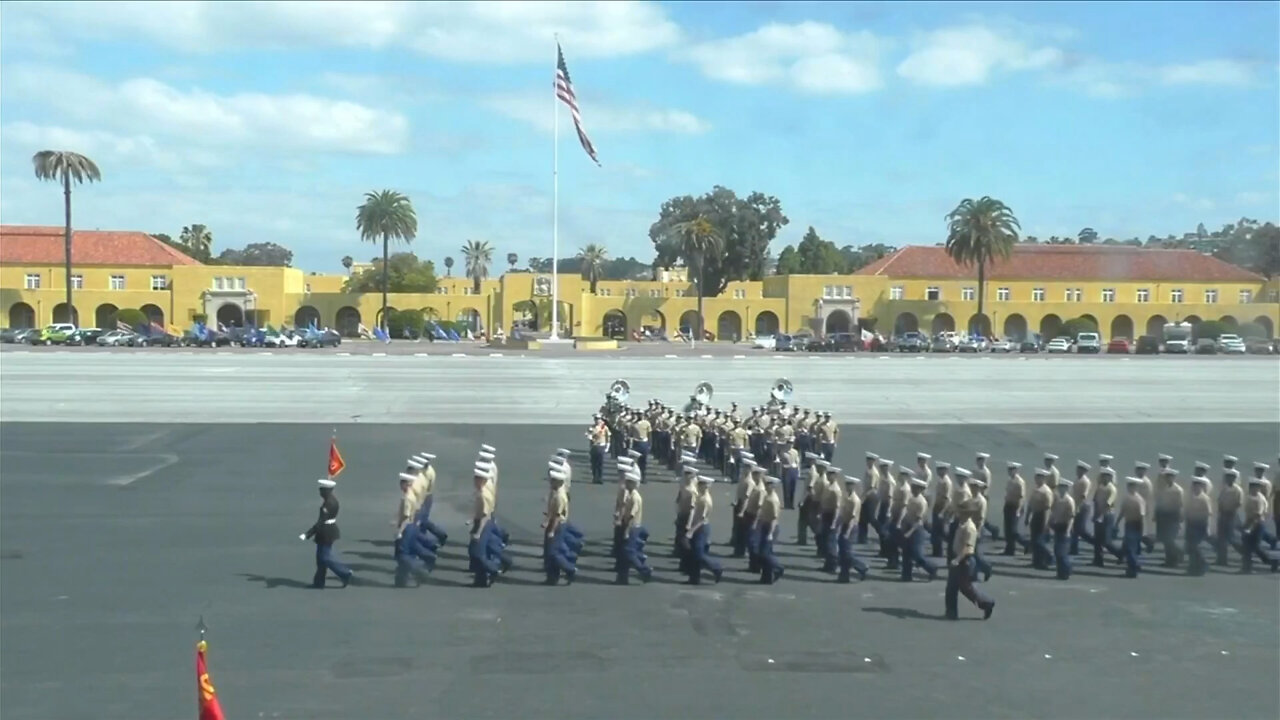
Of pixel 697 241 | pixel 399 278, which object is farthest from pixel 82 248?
pixel 697 241

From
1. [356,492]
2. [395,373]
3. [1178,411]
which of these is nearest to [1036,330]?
[1178,411]

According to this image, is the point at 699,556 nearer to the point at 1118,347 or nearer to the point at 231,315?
the point at 1118,347

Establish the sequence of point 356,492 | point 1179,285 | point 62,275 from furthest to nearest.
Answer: point 62,275
point 1179,285
point 356,492

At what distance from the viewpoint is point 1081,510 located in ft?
46.7

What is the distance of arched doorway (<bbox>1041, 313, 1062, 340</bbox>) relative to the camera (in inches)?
3019

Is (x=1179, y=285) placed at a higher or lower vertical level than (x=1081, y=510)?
higher

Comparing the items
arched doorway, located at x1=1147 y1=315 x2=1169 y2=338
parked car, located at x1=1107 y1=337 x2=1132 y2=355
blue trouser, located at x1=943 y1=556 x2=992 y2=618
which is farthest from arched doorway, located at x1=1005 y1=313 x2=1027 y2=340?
blue trouser, located at x1=943 y1=556 x2=992 y2=618

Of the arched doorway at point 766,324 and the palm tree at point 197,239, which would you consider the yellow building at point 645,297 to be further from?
the palm tree at point 197,239

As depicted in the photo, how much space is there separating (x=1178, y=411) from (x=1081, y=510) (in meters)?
22.6

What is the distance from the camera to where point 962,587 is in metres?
11.1

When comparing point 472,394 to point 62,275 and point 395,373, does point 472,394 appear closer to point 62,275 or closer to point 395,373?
point 395,373

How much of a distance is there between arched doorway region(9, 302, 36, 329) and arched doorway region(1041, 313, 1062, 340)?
64.1 metres

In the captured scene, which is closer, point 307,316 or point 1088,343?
point 1088,343

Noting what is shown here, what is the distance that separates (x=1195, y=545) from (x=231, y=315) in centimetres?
7191
